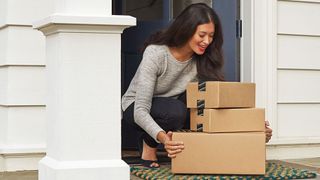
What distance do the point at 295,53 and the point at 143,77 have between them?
1.17 metres

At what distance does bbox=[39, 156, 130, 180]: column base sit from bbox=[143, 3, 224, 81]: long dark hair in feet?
3.18

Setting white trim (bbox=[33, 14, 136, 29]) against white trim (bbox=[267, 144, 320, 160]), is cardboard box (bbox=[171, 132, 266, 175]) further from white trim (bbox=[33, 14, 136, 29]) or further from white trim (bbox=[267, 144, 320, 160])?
white trim (bbox=[267, 144, 320, 160])

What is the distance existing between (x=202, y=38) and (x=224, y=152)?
0.63m

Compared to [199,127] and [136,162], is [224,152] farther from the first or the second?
[136,162]

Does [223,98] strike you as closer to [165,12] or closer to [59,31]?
[59,31]

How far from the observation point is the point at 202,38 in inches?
117

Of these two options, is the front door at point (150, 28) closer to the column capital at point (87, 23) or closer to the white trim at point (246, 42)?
the white trim at point (246, 42)

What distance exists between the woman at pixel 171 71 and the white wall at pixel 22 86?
0.47m

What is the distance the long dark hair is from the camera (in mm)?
2969

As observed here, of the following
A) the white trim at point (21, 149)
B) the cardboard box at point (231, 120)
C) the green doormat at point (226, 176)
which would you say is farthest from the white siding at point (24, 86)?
the cardboard box at point (231, 120)

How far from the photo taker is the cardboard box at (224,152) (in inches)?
104

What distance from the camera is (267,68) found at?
3.55 m

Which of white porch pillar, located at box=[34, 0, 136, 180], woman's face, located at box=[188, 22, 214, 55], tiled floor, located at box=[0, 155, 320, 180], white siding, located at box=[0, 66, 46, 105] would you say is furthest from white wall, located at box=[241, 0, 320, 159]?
white porch pillar, located at box=[34, 0, 136, 180]

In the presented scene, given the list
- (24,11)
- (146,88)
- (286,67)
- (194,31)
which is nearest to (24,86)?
(24,11)
